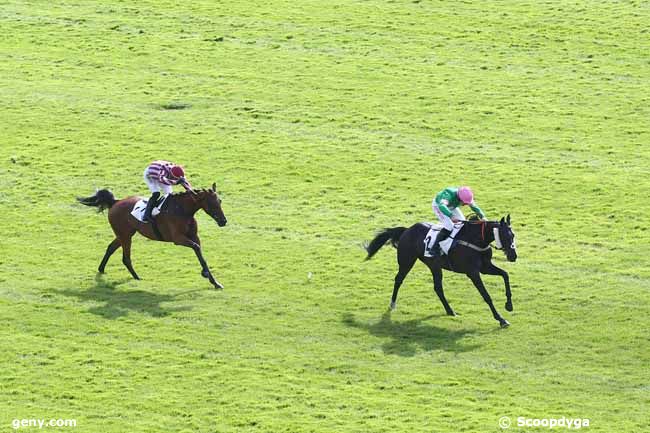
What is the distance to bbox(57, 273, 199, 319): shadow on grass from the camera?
30.4 meters

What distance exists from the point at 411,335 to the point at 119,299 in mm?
7292

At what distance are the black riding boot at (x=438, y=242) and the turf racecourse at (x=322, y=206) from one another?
1.64m

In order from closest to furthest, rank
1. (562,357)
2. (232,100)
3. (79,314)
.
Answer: (562,357)
(79,314)
(232,100)

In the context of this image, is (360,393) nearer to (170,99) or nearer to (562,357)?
(562,357)

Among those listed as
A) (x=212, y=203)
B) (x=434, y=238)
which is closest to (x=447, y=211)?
(x=434, y=238)

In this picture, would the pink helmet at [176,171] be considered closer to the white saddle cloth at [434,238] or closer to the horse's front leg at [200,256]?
the horse's front leg at [200,256]

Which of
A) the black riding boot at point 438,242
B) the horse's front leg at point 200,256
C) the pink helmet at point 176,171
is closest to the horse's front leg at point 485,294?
the black riding boot at point 438,242

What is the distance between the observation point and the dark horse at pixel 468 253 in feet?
92.7

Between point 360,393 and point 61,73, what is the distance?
94.4ft

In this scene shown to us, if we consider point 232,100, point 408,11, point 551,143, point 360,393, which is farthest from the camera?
point 408,11

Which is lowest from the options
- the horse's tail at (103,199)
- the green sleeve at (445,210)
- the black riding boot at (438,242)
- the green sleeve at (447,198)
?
the horse's tail at (103,199)

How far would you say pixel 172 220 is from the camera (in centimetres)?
3169

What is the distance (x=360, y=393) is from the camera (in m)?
26.0

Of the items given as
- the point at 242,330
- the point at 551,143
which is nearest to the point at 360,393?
the point at 242,330
